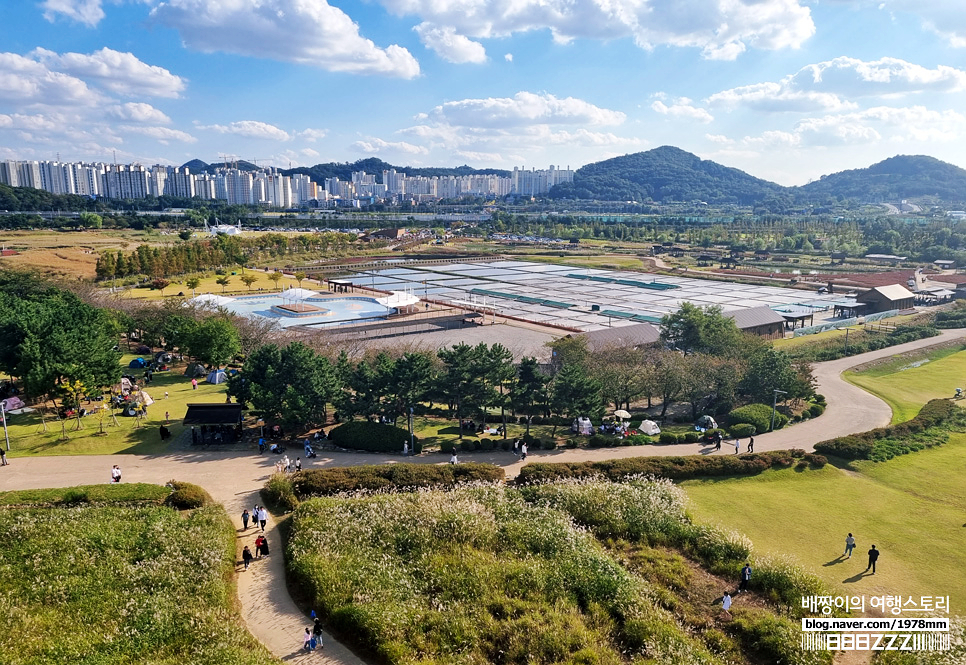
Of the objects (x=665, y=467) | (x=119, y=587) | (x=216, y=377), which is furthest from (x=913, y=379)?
(x=119, y=587)

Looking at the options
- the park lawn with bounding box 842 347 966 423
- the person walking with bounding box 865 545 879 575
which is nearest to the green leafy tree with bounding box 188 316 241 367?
the person walking with bounding box 865 545 879 575

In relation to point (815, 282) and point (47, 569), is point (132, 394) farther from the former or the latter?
point (815, 282)

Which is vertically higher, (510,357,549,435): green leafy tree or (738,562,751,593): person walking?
(510,357,549,435): green leafy tree

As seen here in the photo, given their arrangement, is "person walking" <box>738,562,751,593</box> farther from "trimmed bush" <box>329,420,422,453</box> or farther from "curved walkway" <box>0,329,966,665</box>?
"trimmed bush" <box>329,420,422,453</box>

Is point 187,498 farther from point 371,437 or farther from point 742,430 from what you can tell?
point 742,430

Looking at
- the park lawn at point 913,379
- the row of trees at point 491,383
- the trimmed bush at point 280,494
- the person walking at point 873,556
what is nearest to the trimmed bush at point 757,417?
the row of trees at point 491,383

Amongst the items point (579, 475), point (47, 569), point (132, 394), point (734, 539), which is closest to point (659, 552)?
point (734, 539)
